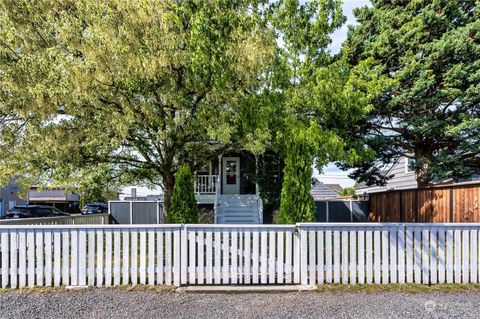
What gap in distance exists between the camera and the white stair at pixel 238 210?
1256cm

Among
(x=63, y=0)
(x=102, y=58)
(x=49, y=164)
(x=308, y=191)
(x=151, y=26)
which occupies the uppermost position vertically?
(x=63, y=0)

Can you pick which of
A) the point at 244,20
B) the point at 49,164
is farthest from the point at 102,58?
the point at 49,164

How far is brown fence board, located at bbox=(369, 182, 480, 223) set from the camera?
28.1 feet

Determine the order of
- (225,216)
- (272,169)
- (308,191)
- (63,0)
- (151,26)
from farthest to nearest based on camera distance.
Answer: (272,169) < (225,216) < (63,0) < (151,26) < (308,191)

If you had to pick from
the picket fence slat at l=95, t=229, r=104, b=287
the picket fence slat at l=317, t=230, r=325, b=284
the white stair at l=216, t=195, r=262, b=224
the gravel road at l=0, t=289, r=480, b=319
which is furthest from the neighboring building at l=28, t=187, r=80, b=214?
the picket fence slat at l=317, t=230, r=325, b=284

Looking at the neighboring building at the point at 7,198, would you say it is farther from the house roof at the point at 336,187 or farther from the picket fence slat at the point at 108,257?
the house roof at the point at 336,187

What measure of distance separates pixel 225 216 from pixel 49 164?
6.16 metres

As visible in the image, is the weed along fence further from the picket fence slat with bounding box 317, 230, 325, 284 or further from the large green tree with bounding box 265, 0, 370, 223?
the large green tree with bounding box 265, 0, 370, 223

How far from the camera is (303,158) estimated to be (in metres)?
7.41

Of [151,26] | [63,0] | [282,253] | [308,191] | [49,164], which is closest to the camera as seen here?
[282,253]

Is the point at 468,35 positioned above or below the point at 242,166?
above

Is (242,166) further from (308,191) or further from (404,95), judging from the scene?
(308,191)

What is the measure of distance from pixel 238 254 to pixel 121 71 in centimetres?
495

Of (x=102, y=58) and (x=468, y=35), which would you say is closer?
(x=102, y=58)
